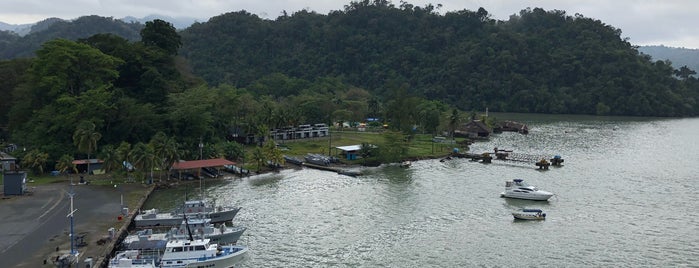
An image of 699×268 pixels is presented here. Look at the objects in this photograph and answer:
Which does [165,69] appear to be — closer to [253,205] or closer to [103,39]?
[103,39]

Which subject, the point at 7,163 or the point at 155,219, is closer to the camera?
the point at 155,219

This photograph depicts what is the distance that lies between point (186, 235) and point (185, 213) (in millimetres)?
6411

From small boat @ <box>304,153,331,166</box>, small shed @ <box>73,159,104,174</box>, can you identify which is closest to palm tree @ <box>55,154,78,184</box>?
small shed @ <box>73,159,104,174</box>

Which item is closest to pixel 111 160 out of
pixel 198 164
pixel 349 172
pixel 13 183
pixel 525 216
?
pixel 198 164

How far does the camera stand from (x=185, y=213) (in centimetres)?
4422

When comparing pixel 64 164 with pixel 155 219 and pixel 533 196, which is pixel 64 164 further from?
pixel 533 196

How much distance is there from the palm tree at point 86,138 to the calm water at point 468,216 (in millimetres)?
11056

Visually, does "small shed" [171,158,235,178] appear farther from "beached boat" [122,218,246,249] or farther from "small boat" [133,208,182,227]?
"beached boat" [122,218,246,249]

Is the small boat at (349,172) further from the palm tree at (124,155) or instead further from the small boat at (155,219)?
the small boat at (155,219)

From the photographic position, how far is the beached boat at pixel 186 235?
123ft

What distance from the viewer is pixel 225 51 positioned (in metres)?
192

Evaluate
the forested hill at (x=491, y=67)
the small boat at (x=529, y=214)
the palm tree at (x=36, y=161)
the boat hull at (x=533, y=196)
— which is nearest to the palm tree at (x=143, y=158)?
the palm tree at (x=36, y=161)

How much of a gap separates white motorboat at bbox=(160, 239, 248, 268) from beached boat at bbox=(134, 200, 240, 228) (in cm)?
785

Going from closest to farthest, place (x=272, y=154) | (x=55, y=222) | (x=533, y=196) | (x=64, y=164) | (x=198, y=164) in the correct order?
(x=55, y=222)
(x=533, y=196)
(x=64, y=164)
(x=198, y=164)
(x=272, y=154)
